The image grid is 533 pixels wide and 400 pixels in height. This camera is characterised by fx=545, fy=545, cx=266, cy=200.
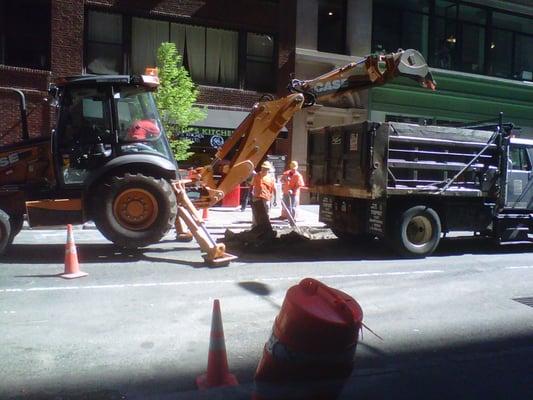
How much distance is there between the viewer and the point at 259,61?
21.5 m

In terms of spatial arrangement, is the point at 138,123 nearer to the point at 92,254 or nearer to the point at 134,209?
the point at 134,209

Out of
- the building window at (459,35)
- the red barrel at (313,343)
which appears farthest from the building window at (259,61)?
the red barrel at (313,343)

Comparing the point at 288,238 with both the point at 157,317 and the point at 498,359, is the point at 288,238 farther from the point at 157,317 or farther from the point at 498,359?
the point at 498,359

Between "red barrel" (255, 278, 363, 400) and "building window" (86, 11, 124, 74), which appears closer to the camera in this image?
"red barrel" (255, 278, 363, 400)

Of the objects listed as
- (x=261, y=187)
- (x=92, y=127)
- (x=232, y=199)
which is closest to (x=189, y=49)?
(x=232, y=199)

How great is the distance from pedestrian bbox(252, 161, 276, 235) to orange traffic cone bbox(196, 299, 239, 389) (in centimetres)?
676

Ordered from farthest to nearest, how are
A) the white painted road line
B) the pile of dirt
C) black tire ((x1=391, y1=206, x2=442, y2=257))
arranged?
the pile of dirt
black tire ((x1=391, y1=206, x2=442, y2=257))
the white painted road line

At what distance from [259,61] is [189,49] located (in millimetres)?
2878

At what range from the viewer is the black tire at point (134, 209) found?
8.92 metres

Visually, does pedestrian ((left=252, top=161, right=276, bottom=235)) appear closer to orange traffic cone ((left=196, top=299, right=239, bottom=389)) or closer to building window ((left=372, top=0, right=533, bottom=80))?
orange traffic cone ((left=196, top=299, right=239, bottom=389))

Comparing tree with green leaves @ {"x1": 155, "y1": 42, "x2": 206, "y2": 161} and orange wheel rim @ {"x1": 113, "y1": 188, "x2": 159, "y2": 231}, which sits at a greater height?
tree with green leaves @ {"x1": 155, "y1": 42, "x2": 206, "y2": 161}

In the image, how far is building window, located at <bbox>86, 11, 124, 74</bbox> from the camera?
18.9 metres

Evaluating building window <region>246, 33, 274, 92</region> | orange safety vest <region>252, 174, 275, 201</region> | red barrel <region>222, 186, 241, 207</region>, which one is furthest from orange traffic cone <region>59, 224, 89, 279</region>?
building window <region>246, 33, 274, 92</region>

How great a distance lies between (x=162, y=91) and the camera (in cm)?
1555
